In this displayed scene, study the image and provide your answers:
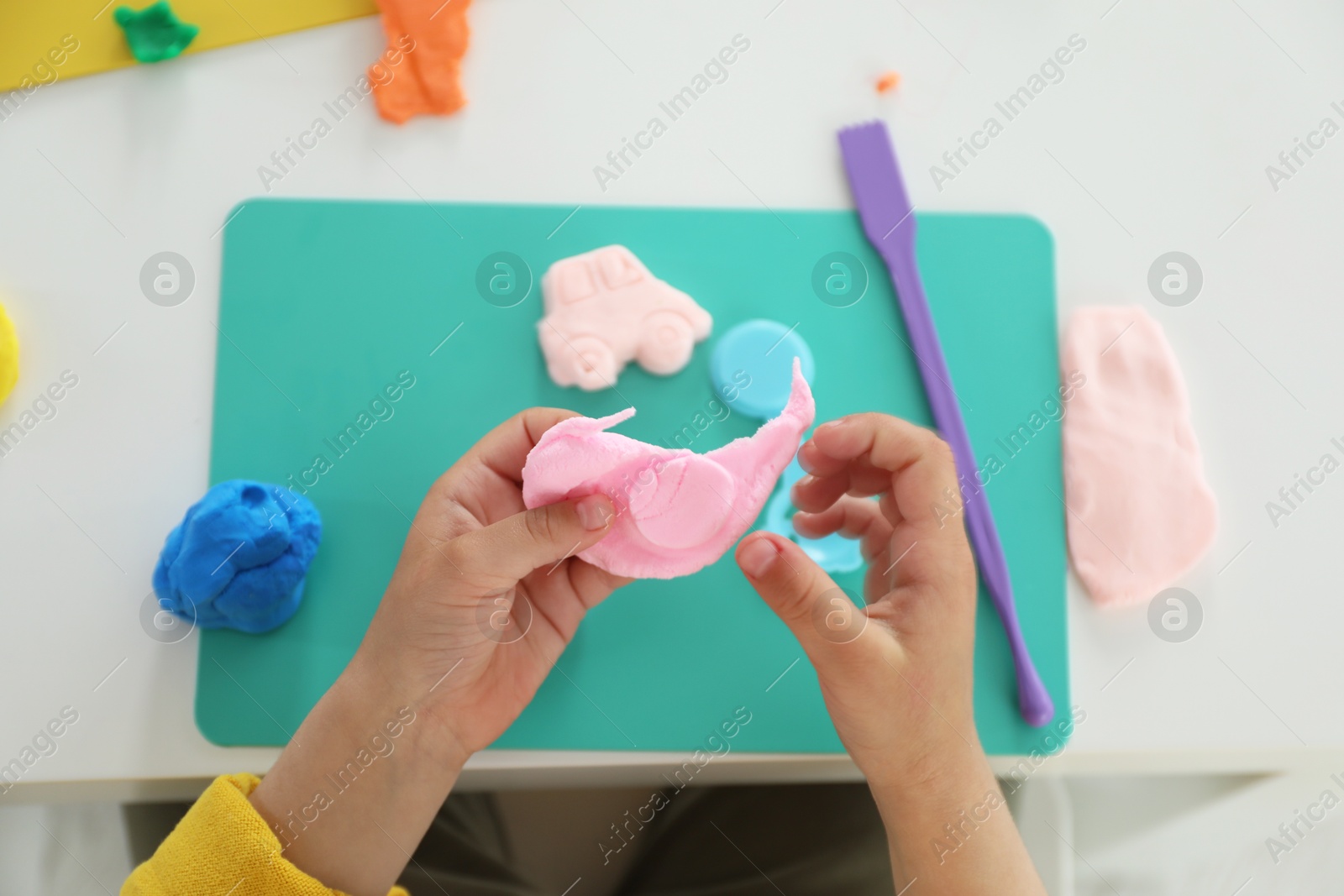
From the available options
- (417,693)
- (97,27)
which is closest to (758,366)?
(417,693)

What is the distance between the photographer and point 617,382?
867 millimetres

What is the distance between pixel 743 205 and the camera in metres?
0.91

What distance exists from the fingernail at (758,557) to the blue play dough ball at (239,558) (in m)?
0.42

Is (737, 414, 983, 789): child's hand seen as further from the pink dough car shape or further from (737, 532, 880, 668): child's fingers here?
the pink dough car shape

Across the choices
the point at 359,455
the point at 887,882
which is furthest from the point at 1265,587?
the point at 359,455

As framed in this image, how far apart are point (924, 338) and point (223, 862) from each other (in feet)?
2.46

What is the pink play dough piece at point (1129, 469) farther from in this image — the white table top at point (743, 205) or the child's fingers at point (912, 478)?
the child's fingers at point (912, 478)

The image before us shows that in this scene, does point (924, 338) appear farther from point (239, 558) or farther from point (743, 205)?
point (239, 558)

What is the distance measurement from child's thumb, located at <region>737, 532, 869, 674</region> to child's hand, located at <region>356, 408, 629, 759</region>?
0.11 m

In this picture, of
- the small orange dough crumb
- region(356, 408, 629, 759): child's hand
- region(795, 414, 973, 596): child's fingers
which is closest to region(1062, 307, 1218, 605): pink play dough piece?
region(795, 414, 973, 596): child's fingers

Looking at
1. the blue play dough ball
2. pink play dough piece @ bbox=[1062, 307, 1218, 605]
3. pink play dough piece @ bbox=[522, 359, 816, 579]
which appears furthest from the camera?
pink play dough piece @ bbox=[1062, 307, 1218, 605]

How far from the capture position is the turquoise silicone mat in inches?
32.3

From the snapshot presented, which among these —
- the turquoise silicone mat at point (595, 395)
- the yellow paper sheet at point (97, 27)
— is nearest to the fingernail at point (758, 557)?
the turquoise silicone mat at point (595, 395)

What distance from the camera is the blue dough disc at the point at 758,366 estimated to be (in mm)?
858
